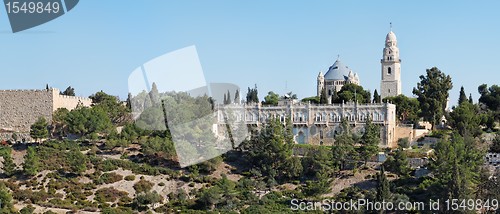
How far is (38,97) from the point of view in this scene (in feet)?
177

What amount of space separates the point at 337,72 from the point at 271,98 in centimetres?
1080

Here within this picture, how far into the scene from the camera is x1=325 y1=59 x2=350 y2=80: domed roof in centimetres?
7309

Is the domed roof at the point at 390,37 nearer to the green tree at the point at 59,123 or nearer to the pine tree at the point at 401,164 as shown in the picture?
the pine tree at the point at 401,164

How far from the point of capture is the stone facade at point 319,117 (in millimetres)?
52819

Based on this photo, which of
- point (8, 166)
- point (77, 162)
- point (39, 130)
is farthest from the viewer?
point (39, 130)

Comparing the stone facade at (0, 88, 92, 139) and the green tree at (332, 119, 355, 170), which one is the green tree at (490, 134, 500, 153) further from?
the stone facade at (0, 88, 92, 139)

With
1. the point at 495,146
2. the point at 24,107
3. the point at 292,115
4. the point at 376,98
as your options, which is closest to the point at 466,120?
the point at 495,146

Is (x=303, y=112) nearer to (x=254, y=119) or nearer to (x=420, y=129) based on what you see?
(x=254, y=119)

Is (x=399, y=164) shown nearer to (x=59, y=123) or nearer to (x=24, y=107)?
(x=59, y=123)

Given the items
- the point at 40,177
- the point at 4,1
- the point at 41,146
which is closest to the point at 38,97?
the point at 41,146

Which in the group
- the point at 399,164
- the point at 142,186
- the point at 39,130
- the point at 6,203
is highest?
the point at 39,130

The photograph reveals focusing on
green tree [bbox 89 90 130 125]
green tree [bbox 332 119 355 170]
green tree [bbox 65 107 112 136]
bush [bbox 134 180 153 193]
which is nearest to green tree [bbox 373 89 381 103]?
green tree [bbox 332 119 355 170]

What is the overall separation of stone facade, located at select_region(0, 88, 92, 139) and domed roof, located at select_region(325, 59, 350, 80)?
3044 cm

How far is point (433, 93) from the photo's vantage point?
56625mm
